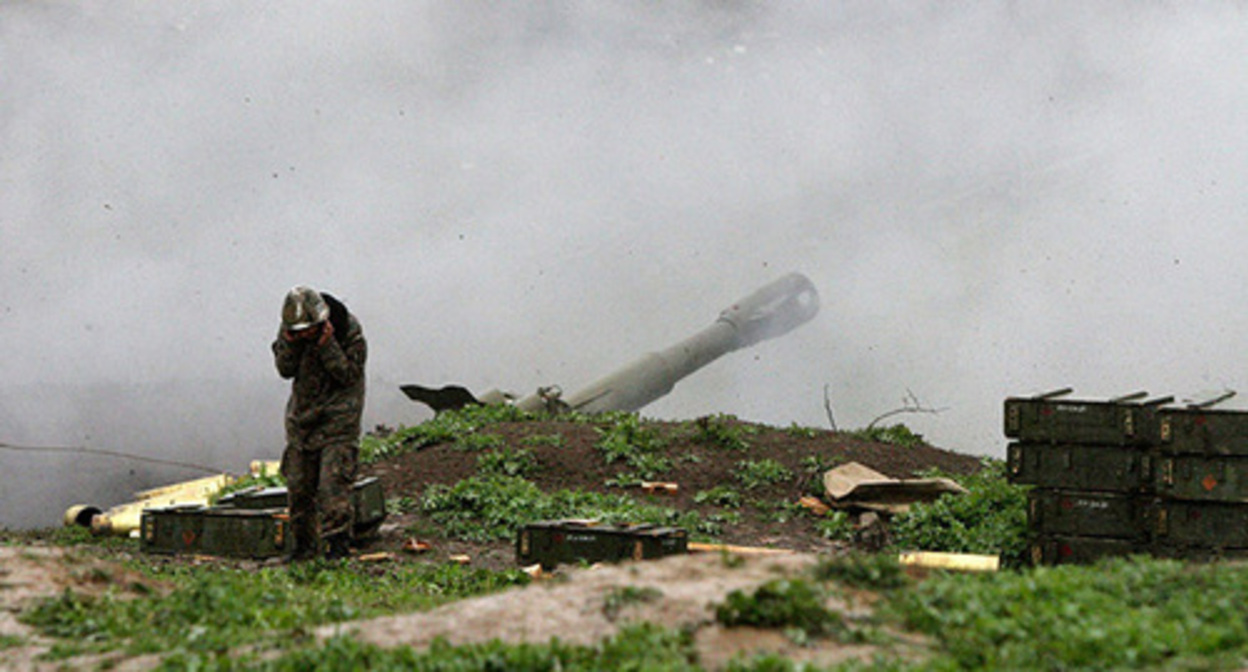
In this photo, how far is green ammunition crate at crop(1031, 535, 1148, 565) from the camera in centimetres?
1189

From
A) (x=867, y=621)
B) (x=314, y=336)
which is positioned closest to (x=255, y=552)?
(x=314, y=336)

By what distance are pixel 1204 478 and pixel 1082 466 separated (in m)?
1.09

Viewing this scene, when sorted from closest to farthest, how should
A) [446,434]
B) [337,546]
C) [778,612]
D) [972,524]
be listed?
[778,612]
[337,546]
[972,524]
[446,434]

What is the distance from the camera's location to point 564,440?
61.4 ft

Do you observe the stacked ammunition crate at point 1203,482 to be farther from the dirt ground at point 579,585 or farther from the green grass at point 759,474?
the green grass at point 759,474

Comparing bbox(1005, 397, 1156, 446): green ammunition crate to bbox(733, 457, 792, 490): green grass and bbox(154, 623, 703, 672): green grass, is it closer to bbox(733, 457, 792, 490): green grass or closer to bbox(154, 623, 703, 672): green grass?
bbox(733, 457, 792, 490): green grass

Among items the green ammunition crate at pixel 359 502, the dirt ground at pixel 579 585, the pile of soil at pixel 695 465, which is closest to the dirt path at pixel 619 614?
the dirt ground at pixel 579 585

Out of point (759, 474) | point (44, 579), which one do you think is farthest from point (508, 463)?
point (44, 579)

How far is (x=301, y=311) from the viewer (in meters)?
12.0

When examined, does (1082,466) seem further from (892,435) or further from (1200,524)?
(892,435)

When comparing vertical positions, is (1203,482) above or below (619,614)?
above

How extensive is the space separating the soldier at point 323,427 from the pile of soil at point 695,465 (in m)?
1.90

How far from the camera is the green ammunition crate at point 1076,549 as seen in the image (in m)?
11.9

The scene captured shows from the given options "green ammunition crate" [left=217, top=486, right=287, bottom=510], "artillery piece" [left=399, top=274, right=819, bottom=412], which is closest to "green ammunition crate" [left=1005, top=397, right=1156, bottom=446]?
"green ammunition crate" [left=217, top=486, right=287, bottom=510]
